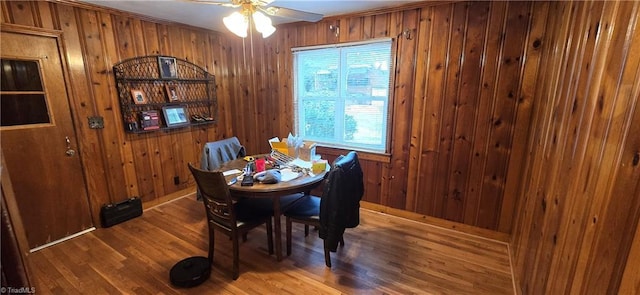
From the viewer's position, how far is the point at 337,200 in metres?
1.92

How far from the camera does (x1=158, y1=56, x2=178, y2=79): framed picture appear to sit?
3.12 m

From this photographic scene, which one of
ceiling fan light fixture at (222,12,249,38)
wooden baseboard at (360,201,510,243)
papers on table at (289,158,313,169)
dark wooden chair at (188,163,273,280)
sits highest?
ceiling fan light fixture at (222,12,249,38)

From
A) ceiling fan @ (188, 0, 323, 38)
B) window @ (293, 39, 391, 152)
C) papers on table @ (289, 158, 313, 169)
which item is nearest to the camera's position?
ceiling fan @ (188, 0, 323, 38)

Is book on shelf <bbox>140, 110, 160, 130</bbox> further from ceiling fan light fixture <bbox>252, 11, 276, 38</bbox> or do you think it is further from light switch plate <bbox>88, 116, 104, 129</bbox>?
ceiling fan light fixture <bbox>252, 11, 276, 38</bbox>

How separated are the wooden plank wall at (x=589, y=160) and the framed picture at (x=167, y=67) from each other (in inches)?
142

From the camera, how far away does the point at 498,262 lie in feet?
7.29

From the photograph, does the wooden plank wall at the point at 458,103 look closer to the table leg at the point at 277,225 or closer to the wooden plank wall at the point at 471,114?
the wooden plank wall at the point at 471,114

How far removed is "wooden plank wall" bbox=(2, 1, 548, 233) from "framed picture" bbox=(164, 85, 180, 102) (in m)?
0.42

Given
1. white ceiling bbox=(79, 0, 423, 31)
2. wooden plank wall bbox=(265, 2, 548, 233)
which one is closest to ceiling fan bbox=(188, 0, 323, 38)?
white ceiling bbox=(79, 0, 423, 31)

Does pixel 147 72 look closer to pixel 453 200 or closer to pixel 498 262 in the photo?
pixel 453 200

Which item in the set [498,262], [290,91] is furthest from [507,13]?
[290,91]

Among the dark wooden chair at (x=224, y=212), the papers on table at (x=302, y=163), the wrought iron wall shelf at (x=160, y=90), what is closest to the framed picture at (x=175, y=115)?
the wrought iron wall shelf at (x=160, y=90)

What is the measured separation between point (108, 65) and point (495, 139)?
3832 mm

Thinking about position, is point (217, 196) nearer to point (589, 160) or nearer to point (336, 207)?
point (336, 207)
